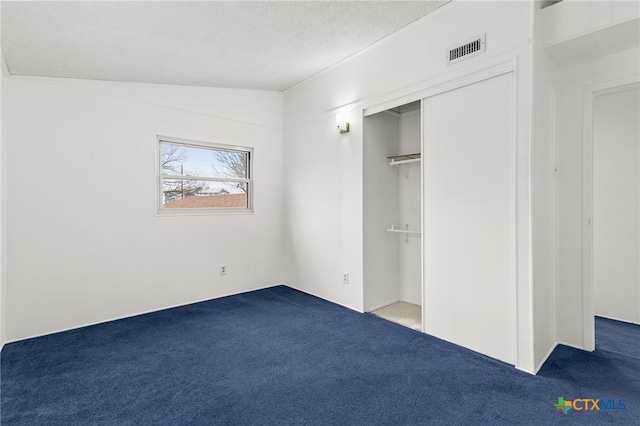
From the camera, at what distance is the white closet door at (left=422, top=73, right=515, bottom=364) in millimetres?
2426

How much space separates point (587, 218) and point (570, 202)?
173 mm

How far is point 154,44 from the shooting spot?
2.70 metres

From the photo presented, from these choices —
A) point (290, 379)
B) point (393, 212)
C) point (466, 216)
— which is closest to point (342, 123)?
point (393, 212)

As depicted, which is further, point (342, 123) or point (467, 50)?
point (342, 123)

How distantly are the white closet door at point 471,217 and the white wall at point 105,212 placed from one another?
8.36ft

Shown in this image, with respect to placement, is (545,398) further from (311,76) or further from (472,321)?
(311,76)

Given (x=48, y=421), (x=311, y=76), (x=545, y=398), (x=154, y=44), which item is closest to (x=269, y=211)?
(x=311, y=76)

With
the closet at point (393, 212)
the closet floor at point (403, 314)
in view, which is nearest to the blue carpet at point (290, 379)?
the closet floor at point (403, 314)

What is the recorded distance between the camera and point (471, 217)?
2.65m

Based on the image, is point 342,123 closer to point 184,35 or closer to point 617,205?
point 184,35

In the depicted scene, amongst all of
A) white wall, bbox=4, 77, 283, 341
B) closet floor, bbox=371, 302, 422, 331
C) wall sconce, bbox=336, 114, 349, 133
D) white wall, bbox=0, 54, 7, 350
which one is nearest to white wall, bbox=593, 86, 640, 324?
closet floor, bbox=371, 302, 422, 331

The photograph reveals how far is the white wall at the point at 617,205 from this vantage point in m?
3.17

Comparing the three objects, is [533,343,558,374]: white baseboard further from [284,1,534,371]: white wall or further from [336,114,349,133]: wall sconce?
[336,114,349,133]: wall sconce

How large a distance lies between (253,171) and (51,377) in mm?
3018
